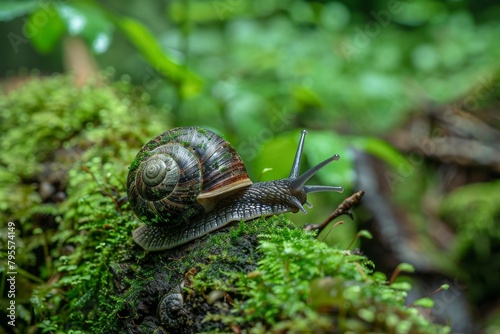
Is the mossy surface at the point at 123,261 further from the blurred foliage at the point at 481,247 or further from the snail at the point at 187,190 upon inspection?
the blurred foliage at the point at 481,247

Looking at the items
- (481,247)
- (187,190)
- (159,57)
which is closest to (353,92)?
(481,247)

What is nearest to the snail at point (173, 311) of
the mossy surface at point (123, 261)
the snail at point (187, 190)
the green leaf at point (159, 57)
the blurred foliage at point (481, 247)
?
the mossy surface at point (123, 261)

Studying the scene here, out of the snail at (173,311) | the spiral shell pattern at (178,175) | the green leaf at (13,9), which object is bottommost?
the snail at (173,311)

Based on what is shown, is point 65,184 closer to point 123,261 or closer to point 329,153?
point 123,261

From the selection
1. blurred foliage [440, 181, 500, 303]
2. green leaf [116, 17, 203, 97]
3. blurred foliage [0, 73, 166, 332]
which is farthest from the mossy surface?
blurred foliage [440, 181, 500, 303]

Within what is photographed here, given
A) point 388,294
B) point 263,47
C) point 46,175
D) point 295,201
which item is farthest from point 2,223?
point 263,47
